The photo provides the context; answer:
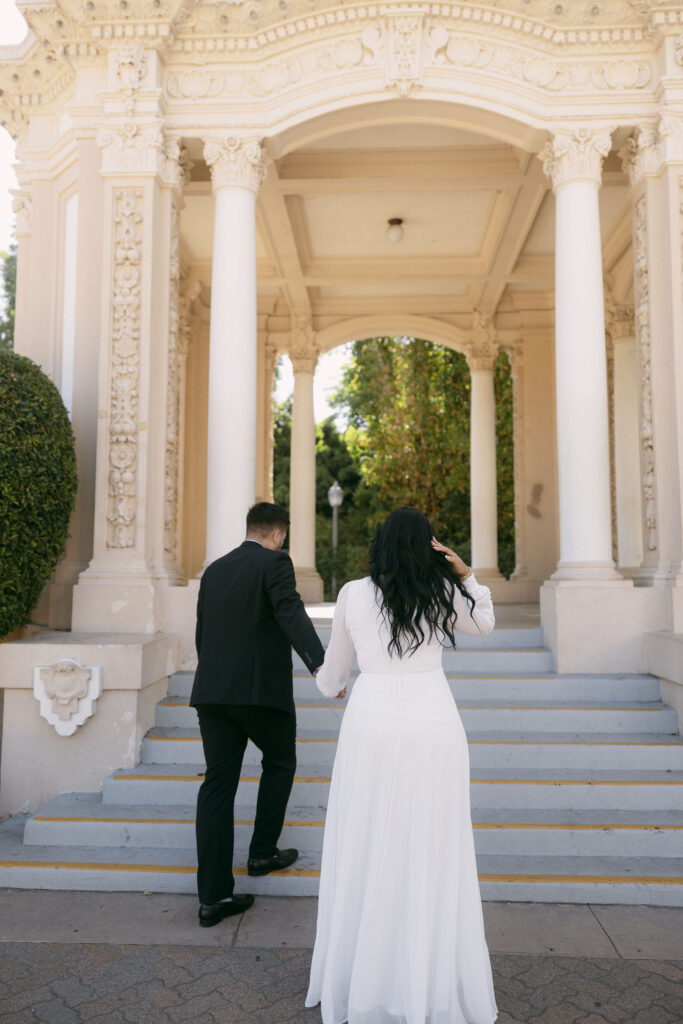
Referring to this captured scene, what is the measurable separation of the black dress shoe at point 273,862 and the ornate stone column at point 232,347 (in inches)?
104

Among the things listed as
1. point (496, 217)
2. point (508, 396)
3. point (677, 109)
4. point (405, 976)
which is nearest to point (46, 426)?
point (405, 976)

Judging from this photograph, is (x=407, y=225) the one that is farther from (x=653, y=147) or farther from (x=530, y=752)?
(x=530, y=752)

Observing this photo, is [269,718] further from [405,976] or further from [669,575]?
[669,575]

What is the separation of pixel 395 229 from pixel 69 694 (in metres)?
6.75

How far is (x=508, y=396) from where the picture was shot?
19656 millimetres

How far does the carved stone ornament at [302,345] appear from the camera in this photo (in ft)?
39.1

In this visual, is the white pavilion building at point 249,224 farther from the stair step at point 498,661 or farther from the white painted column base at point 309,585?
the white painted column base at point 309,585

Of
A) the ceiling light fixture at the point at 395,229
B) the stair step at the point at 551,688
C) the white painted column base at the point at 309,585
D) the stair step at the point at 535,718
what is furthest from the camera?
the white painted column base at the point at 309,585

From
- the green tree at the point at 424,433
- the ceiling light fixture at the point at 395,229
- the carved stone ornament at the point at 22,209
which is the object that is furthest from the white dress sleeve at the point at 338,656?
the green tree at the point at 424,433

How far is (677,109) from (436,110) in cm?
189

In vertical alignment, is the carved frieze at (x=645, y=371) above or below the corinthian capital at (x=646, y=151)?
below

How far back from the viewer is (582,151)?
20.7 feet

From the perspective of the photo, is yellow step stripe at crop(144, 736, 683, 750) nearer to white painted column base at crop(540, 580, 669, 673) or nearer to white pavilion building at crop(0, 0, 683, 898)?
white pavilion building at crop(0, 0, 683, 898)

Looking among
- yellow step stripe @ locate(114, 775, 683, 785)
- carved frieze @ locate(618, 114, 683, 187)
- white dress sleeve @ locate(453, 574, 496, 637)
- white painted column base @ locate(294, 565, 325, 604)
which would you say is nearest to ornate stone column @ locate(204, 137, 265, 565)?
yellow step stripe @ locate(114, 775, 683, 785)
